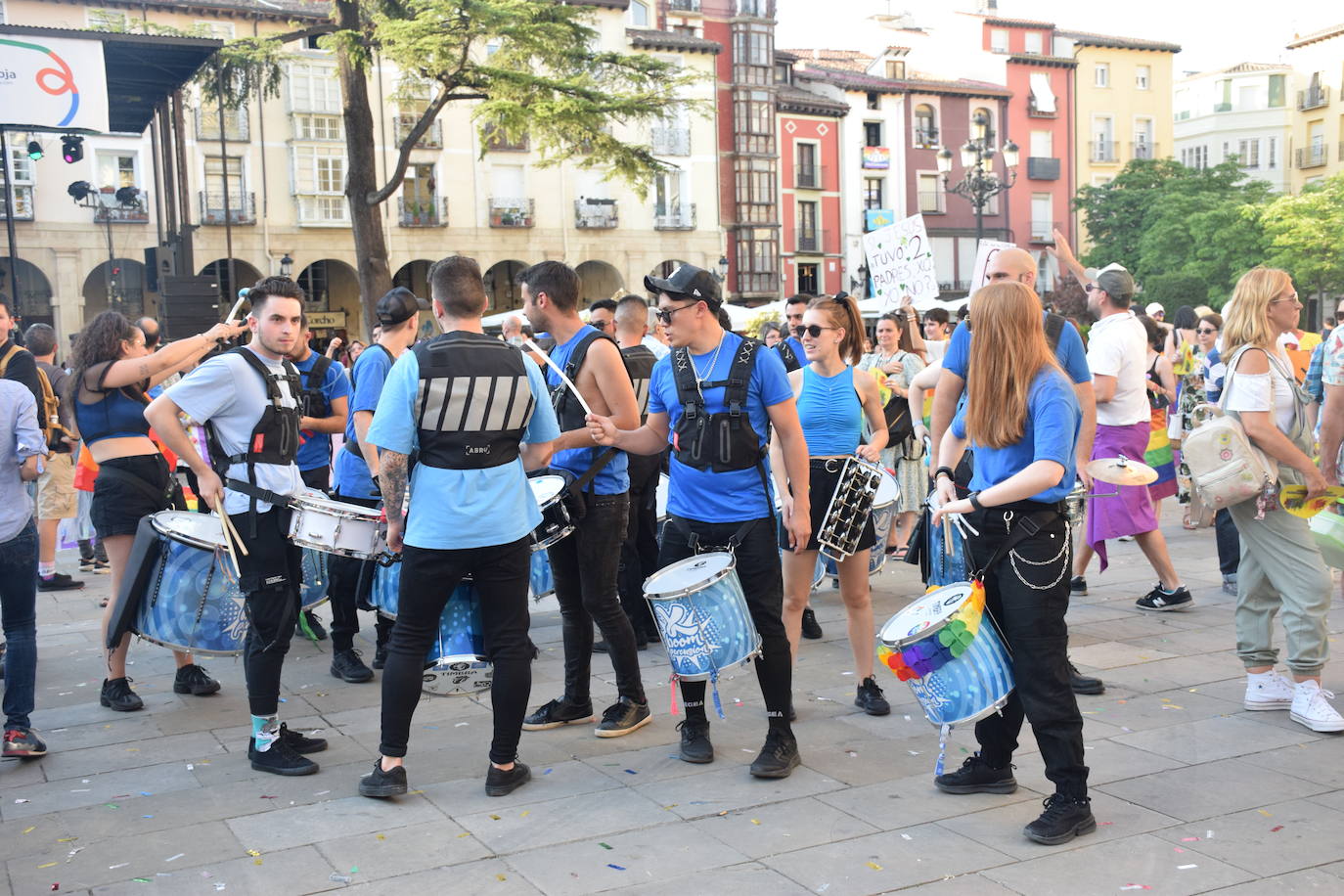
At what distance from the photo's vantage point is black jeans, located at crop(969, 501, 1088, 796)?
13.6 ft

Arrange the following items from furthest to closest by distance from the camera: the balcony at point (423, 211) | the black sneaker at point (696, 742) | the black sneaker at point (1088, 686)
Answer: the balcony at point (423, 211)
the black sneaker at point (1088, 686)
the black sneaker at point (696, 742)

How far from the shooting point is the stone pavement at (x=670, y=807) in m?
3.90

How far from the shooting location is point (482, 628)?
189 inches

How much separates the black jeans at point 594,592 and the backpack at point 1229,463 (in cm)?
244

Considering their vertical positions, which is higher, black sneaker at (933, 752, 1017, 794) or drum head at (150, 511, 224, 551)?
drum head at (150, 511, 224, 551)

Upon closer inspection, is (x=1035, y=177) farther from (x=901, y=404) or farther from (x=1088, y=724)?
(x=1088, y=724)

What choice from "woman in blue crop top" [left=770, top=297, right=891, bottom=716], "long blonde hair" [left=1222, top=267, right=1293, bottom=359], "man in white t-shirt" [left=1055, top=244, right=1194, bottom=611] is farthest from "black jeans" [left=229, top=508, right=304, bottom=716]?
"man in white t-shirt" [left=1055, top=244, right=1194, bottom=611]

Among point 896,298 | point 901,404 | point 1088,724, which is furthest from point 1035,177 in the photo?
point 1088,724

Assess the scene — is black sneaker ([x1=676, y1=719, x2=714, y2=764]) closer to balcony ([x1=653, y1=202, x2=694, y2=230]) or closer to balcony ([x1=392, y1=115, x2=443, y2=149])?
balcony ([x1=392, y1=115, x2=443, y2=149])

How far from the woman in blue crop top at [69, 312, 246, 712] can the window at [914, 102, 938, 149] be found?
50089 millimetres

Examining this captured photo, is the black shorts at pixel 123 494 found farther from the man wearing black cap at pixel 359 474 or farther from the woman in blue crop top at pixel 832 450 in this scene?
the woman in blue crop top at pixel 832 450

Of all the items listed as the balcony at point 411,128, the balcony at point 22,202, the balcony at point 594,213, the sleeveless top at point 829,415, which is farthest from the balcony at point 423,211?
the sleeveless top at point 829,415

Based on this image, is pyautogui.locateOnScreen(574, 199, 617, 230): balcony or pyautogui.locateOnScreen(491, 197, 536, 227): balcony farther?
pyautogui.locateOnScreen(574, 199, 617, 230): balcony

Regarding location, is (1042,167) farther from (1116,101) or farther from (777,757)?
(777,757)
